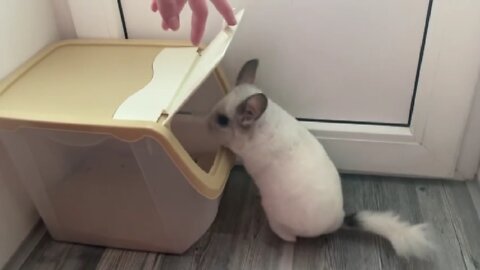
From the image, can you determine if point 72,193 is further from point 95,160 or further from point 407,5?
point 407,5

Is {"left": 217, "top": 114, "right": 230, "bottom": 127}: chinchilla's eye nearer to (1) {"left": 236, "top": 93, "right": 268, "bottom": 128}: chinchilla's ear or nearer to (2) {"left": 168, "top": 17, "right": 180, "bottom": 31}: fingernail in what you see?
(1) {"left": 236, "top": 93, "right": 268, "bottom": 128}: chinchilla's ear

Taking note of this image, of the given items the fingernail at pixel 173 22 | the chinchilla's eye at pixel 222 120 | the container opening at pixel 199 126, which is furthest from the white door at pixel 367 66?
the fingernail at pixel 173 22

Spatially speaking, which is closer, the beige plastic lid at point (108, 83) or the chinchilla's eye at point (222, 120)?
the beige plastic lid at point (108, 83)

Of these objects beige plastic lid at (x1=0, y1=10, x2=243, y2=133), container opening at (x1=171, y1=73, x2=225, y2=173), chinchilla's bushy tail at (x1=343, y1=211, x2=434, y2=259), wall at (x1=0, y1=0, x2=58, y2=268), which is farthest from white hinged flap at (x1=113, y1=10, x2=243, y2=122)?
chinchilla's bushy tail at (x1=343, y1=211, x2=434, y2=259)

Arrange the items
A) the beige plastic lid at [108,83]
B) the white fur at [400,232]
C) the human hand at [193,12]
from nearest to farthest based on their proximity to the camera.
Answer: the human hand at [193,12]
the beige plastic lid at [108,83]
the white fur at [400,232]

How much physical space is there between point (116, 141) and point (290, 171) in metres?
0.32

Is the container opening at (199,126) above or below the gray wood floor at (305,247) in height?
above

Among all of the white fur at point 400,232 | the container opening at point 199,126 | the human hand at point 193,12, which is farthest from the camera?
the container opening at point 199,126

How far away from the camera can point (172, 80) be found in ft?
3.06

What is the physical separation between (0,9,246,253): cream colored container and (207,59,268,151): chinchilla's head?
0.05 meters

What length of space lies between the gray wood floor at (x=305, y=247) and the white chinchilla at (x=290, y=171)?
0.16 ft

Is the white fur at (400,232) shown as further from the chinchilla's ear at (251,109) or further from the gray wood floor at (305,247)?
the chinchilla's ear at (251,109)

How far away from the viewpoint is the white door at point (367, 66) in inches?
39.1

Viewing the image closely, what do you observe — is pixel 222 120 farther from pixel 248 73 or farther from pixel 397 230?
pixel 397 230
